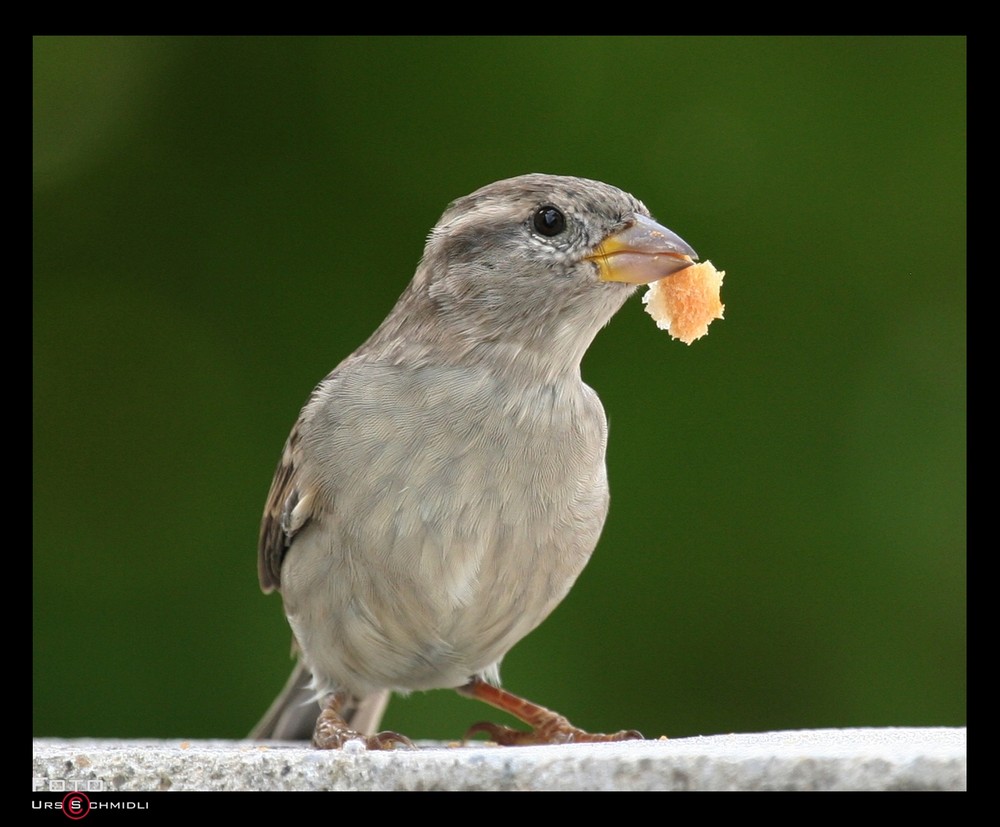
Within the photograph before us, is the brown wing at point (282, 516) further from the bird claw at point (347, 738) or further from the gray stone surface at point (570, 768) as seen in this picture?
the gray stone surface at point (570, 768)

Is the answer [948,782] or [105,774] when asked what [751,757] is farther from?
[105,774]

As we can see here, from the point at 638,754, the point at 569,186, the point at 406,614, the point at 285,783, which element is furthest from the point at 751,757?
the point at 569,186

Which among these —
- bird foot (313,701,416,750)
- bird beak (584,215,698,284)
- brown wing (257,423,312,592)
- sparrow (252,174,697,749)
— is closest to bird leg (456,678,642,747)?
sparrow (252,174,697,749)

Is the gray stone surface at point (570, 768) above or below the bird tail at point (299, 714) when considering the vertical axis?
above
